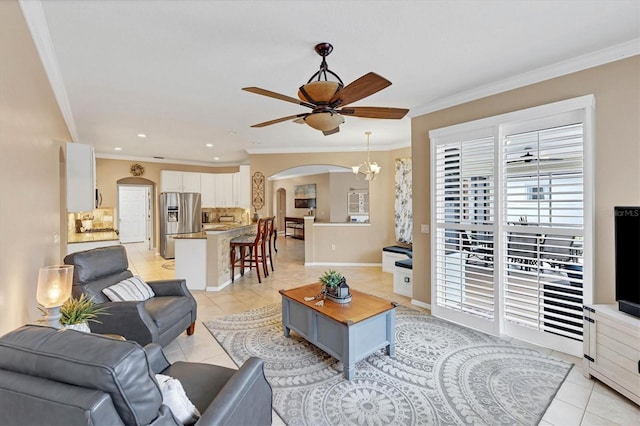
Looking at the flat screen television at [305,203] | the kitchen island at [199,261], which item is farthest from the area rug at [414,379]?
the flat screen television at [305,203]

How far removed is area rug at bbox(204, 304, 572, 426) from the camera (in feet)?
6.38

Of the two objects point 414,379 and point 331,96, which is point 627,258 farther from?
point 331,96

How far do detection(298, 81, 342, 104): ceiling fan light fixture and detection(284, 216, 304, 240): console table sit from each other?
9135mm

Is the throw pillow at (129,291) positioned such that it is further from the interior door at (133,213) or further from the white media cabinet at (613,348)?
the interior door at (133,213)

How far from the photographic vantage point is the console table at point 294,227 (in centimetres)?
1134

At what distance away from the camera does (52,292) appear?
1.64m

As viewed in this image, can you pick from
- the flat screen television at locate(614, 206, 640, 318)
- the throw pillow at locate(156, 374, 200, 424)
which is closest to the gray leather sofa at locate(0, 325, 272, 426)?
the throw pillow at locate(156, 374, 200, 424)

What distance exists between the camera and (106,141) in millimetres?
5926

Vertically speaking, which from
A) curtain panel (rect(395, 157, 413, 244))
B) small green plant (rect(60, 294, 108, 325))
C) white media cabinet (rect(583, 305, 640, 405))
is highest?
curtain panel (rect(395, 157, 413, 244))

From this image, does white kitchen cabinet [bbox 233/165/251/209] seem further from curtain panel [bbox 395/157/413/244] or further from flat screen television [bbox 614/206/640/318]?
flat screen television [bbox 614/206/640/318]

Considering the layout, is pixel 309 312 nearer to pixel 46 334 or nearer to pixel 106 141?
pixel 46 334

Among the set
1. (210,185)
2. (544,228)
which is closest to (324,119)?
(544,228)

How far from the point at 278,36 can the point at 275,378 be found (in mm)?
2717

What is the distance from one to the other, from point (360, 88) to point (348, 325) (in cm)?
179
